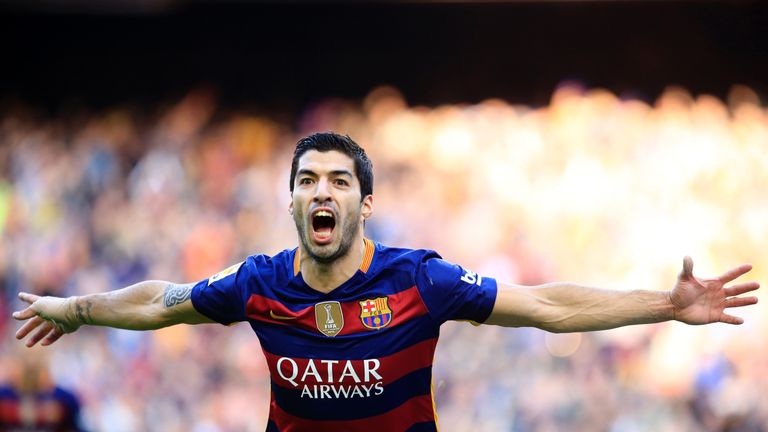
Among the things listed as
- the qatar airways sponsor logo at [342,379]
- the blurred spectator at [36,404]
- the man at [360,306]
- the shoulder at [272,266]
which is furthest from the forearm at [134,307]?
the blurred spectator at [36,404]

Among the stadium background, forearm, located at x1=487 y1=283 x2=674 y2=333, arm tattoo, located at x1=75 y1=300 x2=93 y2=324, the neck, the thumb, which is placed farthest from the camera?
the stadium background

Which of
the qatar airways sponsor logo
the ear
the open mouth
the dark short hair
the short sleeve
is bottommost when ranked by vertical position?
the qatar airways sponsor logo

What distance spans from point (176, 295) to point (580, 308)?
2038mm

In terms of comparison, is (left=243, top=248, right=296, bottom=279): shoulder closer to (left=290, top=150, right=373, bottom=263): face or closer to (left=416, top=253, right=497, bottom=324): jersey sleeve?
(left=290, top=150, right=373, bottom=263): face

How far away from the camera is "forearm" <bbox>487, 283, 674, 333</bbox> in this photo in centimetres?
532

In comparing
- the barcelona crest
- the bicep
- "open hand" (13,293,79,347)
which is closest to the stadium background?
"open hand" (13,293,79,347)

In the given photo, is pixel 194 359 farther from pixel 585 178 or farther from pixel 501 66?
pixel 501 66

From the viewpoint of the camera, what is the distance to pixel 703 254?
15.1 metres

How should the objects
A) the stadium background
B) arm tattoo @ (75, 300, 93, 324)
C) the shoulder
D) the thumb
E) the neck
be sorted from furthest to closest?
the stadium background, arm tattoo @ (75, 300, 93, 324), the shoulder, the neck, the thumb

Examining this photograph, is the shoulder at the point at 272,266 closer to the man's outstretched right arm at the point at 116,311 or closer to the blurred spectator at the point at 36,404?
the man's outstretched right arm at the point at 116,311

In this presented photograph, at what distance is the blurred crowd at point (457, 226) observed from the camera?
1251 centimetres

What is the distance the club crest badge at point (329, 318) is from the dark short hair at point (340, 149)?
1.93ft

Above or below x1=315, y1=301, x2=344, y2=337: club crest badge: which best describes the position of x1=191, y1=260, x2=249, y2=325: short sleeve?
above

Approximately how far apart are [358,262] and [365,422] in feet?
2.61
